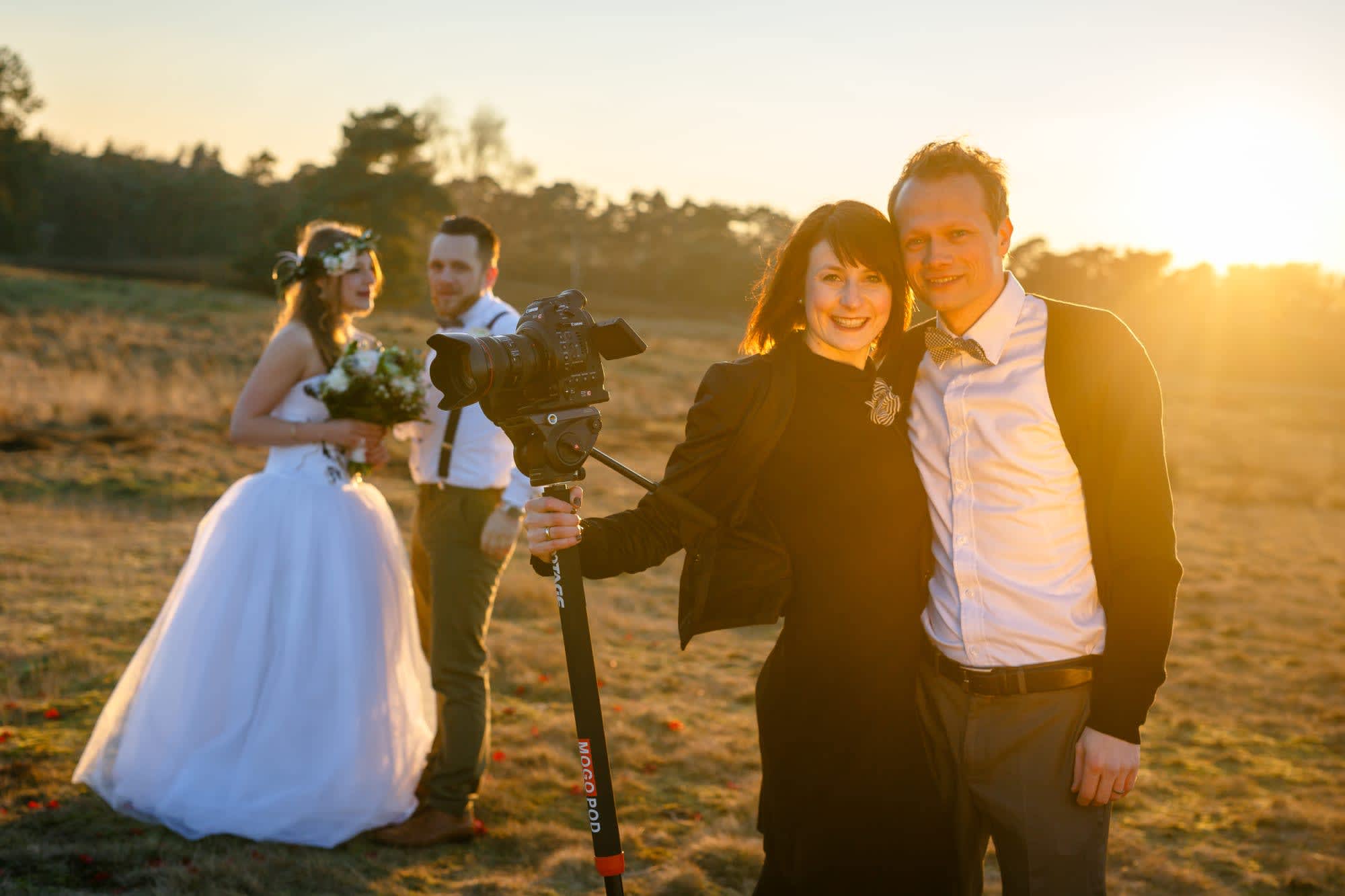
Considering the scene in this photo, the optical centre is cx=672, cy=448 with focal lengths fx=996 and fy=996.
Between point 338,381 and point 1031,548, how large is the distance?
3.37 m

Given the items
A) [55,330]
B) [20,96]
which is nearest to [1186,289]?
[55,330]

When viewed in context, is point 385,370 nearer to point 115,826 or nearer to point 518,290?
point 115,826

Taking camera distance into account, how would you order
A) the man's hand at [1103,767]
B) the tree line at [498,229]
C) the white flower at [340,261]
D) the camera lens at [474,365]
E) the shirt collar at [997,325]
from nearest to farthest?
1. the camera lens at [474,365]
2. the man's hand at [1103,767]
3. the shirt collar at [997,325]
4. the white flower at [340,261]
5. the tree line at [498,229]

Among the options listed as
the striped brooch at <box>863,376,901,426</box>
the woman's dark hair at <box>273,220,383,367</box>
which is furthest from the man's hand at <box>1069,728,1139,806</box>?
the woman's dark hair at <box>273,220,383,367</box>

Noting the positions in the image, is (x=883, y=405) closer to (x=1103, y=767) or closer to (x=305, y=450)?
(x=1103, y=767)

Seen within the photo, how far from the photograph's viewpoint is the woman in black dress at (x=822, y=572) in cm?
268

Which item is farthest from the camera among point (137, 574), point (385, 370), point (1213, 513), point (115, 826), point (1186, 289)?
point (1186, 289)

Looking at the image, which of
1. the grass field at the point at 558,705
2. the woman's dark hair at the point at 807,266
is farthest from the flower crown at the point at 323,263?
the grass field at the point at 558,705

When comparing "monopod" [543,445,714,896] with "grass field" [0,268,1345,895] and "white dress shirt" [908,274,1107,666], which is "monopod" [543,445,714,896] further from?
"grass field" [0,268,1345,895]

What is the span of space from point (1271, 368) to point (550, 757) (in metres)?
51.8

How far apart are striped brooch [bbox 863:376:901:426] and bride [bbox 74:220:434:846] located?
2.80 m

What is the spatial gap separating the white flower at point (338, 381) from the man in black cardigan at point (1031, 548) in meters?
2.94

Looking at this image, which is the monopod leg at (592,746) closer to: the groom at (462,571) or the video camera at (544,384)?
the video camera at (544,384)

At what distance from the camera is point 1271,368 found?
48094mm
